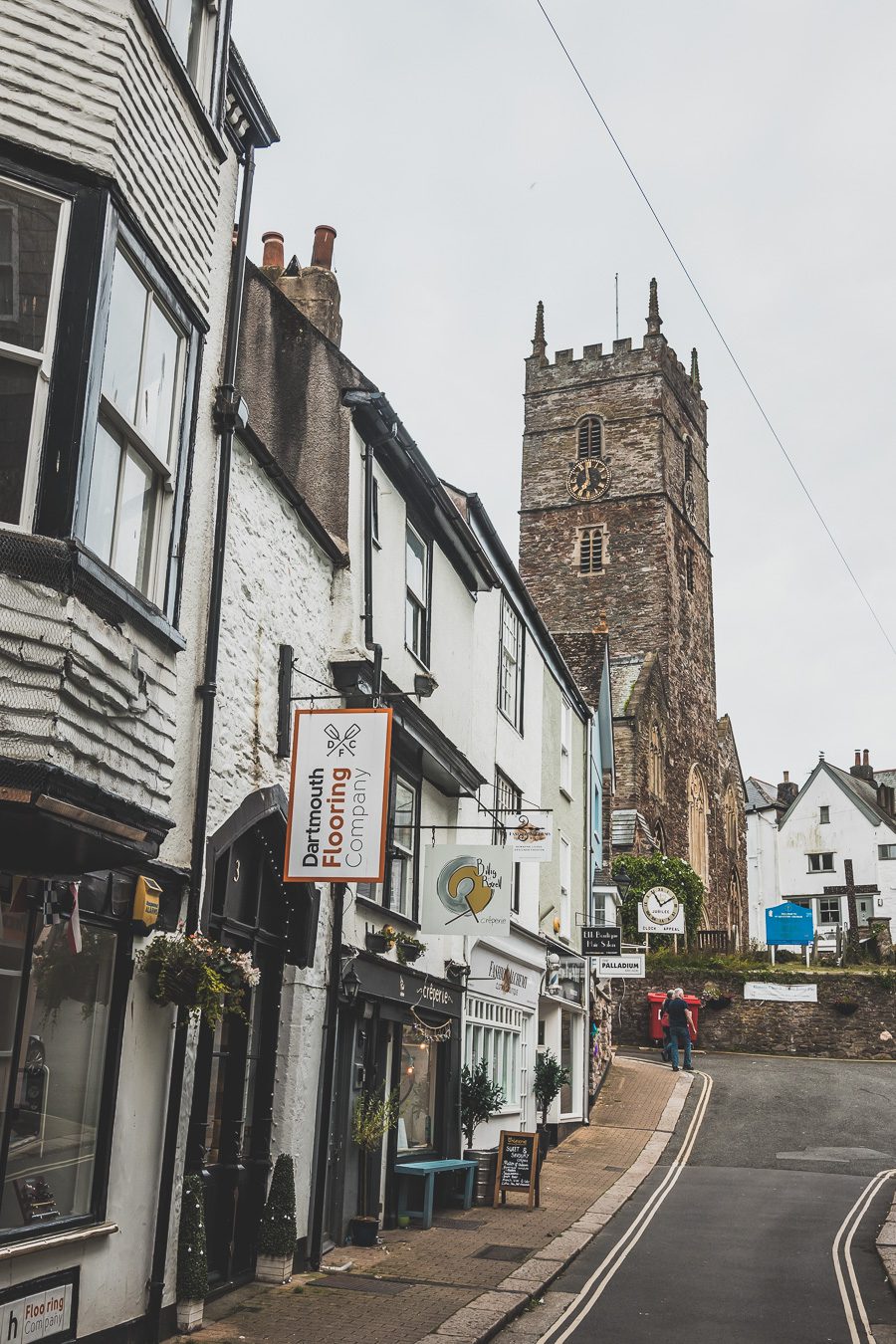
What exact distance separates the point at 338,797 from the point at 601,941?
1498 cm

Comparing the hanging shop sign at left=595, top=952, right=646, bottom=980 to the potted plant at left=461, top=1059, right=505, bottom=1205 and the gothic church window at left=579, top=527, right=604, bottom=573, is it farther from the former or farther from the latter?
the gothic church window at left=579, top=527, right=604, bottom=573

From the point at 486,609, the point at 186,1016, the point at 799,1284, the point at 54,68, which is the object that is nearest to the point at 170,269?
the point at 54,68

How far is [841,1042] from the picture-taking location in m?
29.9

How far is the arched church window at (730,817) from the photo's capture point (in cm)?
5823

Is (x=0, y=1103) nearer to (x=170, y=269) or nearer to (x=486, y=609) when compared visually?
(x=170, y=269)

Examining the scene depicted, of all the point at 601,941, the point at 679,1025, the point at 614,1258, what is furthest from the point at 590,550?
the point at 614,1258

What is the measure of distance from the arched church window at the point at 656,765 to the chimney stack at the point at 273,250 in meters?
34.3

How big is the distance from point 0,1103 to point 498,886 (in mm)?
7232

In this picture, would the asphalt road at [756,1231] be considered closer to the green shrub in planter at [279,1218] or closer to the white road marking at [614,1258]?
the white road marking at [614,1258]

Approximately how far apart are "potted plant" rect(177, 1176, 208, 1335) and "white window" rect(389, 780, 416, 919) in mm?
5016

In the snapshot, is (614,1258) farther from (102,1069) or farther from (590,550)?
(590,550)

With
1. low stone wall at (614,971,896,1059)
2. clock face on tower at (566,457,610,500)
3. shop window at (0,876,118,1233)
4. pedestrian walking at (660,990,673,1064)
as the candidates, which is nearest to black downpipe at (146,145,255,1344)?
shop window at (0,876,118,1233)

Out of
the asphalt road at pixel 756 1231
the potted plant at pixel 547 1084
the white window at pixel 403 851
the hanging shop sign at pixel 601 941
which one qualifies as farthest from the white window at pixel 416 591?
the hanging shop sign at pixel 601 941

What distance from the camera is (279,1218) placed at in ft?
31.0
